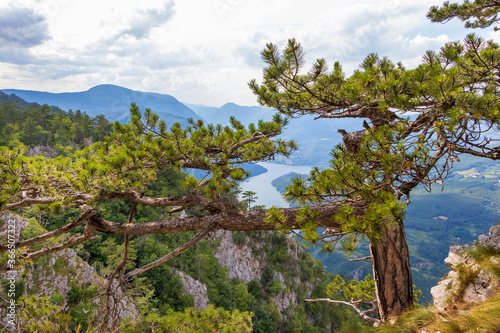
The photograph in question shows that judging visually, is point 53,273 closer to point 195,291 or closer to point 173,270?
point 173,270

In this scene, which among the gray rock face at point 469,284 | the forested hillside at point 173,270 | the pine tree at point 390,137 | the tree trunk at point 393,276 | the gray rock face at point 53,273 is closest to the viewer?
the pine tree at point 390,137

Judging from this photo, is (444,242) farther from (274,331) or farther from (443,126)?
(443,126)

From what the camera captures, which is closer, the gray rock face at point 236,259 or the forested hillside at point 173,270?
the forested hillside at point 173,270

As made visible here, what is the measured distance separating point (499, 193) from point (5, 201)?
17856cm

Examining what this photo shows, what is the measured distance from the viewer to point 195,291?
20891mm

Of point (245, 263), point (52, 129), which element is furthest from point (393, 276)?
point (52, 129)

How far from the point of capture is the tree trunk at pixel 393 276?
8.77 ft

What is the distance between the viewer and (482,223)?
324 feet

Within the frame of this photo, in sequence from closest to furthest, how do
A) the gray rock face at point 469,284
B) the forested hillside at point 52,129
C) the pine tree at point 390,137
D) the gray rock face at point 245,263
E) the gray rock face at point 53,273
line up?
the pine tree at point 390,137
the gray rock face at point 469,284
the gray rock face at point 53,273
the gray rock face at point 245,263
the forested hillside at point 52,129

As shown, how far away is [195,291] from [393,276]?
2170 centimetres

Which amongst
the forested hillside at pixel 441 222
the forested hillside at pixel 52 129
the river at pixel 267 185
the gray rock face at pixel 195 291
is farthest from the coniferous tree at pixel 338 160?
the forested hillside at pixel 441 222

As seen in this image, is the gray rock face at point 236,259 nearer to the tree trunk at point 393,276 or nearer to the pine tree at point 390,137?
the tree trunk at point 393,276

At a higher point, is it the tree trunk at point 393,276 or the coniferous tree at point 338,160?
the coniferous tree at point 338,160

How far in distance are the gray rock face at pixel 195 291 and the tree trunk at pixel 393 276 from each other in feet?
69.2
